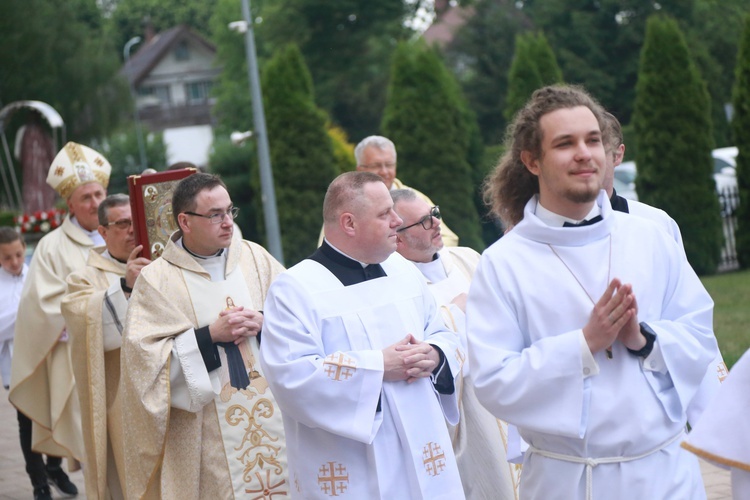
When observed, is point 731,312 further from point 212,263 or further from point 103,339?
point 212,263

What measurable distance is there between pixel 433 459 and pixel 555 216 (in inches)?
48.8

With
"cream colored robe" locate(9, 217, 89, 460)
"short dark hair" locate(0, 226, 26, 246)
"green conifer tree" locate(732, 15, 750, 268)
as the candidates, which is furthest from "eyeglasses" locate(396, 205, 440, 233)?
"green conifer tree" locate(732, 15, 750, 268)

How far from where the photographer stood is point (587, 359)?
10.5ft

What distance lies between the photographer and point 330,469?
13.9 ft

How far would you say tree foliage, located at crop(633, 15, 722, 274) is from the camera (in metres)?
17.6

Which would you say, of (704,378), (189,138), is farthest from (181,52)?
(704,378)

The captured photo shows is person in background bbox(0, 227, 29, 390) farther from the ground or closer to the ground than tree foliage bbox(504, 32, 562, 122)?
closer to the ground

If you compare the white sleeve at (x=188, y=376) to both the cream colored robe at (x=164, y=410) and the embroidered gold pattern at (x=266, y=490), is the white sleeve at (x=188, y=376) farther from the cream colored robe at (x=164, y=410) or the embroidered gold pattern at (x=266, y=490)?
the embroidered gold pattern at (x=266, y=490)

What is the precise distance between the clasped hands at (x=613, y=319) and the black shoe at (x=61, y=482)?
5.87 m

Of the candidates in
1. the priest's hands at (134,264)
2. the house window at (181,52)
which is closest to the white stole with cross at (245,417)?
the priest's hands at (134,264)

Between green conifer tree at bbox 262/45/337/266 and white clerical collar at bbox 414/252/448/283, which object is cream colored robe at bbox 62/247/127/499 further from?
green conifer tree at bbox 262/45/337/266

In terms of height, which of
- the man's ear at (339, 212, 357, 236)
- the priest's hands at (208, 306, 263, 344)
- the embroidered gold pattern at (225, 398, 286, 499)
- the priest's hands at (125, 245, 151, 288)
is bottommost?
the embroidered gold pattern at (225, 398, 286, 499)

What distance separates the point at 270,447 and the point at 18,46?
119 ft

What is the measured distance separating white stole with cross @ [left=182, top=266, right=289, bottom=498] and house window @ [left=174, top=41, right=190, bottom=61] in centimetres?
7980
